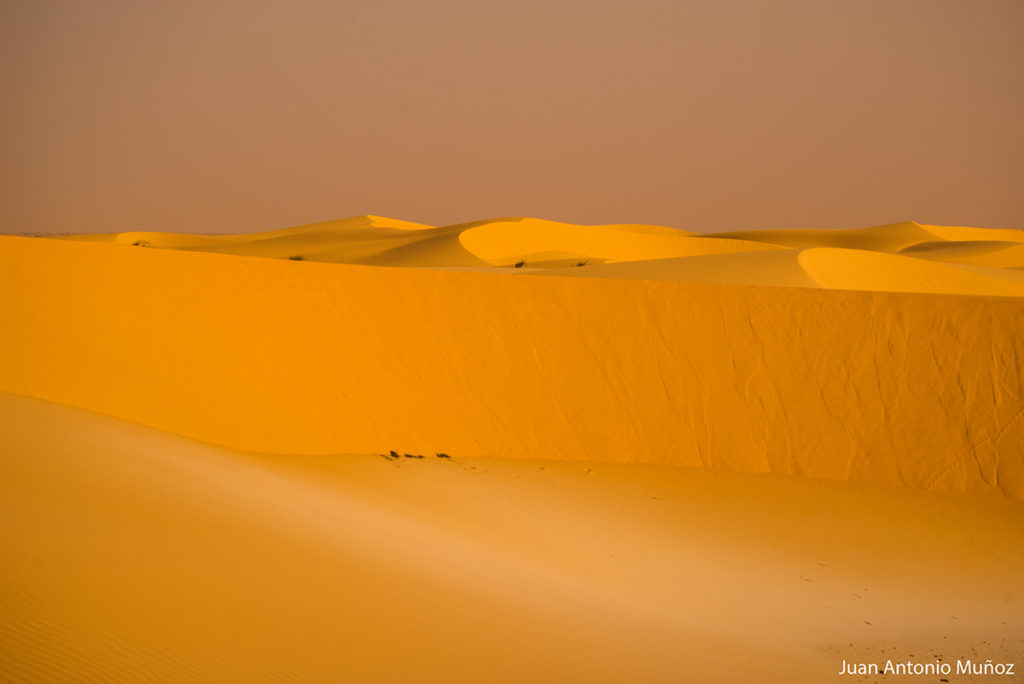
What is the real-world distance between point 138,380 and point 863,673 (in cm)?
1031

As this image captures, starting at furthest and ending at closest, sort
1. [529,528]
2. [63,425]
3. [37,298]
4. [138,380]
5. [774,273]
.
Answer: [774,273] → [37,298] → [138,380] → [529,528] → [63,425]

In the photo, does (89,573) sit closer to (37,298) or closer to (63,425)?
(63,425)

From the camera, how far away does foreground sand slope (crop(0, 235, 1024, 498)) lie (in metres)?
13.9

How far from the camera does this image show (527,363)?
17.0 meters

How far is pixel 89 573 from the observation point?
490 cm

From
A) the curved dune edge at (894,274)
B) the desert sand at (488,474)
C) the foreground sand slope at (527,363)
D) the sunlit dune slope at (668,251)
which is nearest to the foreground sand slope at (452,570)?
the desert sand at (488,474)

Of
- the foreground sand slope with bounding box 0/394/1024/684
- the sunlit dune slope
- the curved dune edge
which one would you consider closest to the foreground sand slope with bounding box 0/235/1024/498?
the foreground sand slope with bounding box 0/394/1024/684

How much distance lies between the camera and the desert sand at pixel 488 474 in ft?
17.3

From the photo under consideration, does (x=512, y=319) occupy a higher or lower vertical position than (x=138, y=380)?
higher

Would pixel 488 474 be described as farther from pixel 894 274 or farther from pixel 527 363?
pixel 894 274

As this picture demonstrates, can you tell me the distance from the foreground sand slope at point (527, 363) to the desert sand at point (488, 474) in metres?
0.06

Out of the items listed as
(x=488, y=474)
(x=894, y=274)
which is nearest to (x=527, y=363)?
(x=488, y=474)

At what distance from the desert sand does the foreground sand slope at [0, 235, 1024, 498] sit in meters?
0.06

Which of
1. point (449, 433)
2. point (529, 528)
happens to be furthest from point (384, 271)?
point (529, 528)
